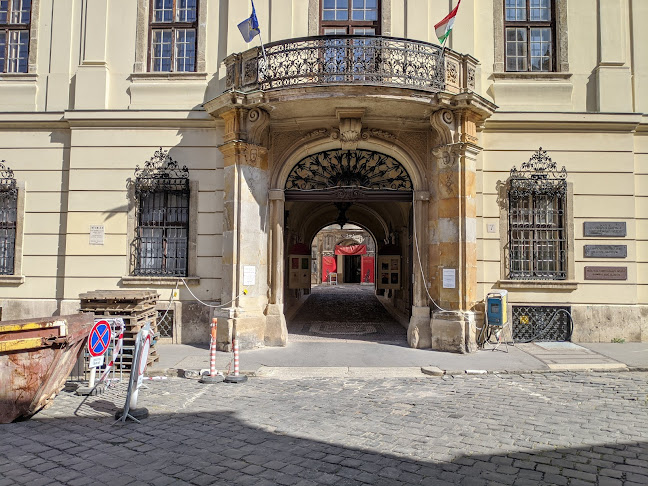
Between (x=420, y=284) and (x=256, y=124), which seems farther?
(x=420, y=284)

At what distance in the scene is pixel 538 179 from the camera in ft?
35.9

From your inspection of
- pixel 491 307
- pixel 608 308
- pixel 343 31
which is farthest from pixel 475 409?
pixel 343 31

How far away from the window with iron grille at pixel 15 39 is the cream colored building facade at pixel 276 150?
1.43ft

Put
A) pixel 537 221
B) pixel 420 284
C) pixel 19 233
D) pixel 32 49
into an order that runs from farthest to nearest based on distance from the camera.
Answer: pixel 32 49 < pixel 19 233 < pixel 537 221 < pixel 420 284

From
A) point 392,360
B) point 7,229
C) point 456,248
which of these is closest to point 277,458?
point 392,360

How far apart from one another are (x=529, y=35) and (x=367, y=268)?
32094 mm

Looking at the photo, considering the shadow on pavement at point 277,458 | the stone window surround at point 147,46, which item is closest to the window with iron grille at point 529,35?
the stone window surround at point 147,46

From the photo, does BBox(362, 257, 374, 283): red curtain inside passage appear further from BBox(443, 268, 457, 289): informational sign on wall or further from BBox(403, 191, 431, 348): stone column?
BBox(443, 268, 457, 289): informational sign on wall

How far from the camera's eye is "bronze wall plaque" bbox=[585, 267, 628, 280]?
10805 mm

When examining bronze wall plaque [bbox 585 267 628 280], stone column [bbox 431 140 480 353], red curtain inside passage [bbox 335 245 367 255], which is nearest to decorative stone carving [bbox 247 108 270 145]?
stone column [bbox 431 140 480 353]

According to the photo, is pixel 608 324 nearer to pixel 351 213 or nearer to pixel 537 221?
pixel 537 221

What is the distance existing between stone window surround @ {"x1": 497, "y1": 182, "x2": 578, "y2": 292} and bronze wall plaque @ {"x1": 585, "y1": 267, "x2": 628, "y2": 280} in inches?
16.7

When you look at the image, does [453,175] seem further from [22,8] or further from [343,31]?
[22,8]

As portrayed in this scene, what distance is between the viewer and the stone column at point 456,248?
9.85m
